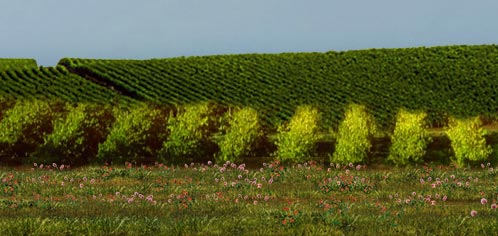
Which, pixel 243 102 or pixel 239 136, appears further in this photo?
pixel 243 102

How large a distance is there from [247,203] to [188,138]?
1012 cm

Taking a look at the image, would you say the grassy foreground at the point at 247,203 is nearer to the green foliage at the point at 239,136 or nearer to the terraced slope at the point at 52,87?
the green foliage at the point at 239,136

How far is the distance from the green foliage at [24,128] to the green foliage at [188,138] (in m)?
4.21

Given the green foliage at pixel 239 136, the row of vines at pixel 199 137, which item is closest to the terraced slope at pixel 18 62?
the row of vines at pixel 199 137

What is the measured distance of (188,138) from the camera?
843 inches

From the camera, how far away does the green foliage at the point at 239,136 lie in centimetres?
2108

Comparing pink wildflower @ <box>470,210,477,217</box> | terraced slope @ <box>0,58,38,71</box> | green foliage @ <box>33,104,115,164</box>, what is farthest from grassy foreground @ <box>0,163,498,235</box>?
terraced slope @ <box>0,58,38,71</box>

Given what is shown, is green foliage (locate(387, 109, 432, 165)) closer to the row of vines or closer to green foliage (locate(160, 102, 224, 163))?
the row of vines

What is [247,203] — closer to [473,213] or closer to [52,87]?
[473,213]

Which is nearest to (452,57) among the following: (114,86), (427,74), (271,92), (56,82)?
(427,74)

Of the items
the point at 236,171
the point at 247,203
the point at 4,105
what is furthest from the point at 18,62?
the point at 247,203

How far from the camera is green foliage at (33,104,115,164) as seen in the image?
71.5 ft

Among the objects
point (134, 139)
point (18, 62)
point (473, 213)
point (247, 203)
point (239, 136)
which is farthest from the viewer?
point (18, 62)

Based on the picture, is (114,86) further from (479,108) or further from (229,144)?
(229,144)
